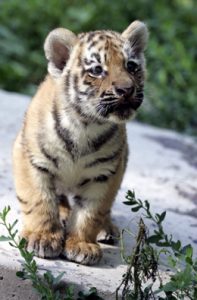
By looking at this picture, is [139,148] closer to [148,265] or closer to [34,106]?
[34,106]

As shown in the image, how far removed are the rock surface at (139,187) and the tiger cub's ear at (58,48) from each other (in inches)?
31.1

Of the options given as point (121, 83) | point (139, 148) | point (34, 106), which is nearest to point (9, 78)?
point (139, 148)

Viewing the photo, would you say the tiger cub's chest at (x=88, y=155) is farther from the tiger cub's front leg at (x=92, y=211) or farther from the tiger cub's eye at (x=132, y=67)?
the tiger cub's eye at (x=132, y=67)

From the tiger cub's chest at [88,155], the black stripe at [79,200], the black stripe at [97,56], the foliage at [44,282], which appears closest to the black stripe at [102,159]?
the tiger cub's chest at [88,155]

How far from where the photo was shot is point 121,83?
3.80 m

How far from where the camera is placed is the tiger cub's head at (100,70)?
3.86 m

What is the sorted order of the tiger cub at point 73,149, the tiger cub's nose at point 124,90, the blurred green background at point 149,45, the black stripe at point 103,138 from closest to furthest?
Result: the tiger cub's nose at point 124,90, the tiger cub at point 73,149, the black stripe at point 103,138, the blurred green background at point 149,45

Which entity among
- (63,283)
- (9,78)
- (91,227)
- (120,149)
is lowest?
(63,283)

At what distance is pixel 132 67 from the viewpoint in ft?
13.1

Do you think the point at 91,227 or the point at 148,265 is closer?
the point at 148,265

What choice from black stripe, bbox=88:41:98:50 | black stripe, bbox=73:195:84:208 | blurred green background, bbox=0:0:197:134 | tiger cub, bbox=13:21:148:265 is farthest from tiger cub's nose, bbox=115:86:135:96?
blurred green background, bbox=0:0:197:134

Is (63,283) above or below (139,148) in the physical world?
below

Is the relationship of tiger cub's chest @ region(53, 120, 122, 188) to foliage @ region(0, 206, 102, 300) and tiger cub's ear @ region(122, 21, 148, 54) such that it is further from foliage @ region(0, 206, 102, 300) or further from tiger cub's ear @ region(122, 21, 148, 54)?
foliage @ region(0, 206, 102, 300)

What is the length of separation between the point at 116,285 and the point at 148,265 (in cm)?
30
